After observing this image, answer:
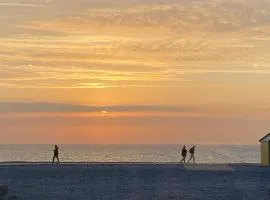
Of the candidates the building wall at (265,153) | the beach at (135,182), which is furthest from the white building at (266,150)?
the beach at (135,182)

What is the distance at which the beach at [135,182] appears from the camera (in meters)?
36.5

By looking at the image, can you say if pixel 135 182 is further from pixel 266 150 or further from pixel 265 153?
pixel 265 153

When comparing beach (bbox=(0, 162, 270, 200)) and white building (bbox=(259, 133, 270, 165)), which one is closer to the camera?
beach (bbox=(0, 162, 270, 200))

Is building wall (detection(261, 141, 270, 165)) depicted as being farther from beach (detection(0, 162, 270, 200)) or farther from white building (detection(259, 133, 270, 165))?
beach (detection(0, 162, 270, 200))

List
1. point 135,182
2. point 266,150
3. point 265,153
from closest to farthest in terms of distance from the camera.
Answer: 1. point 135,182
2. point 266,150
3. point 265,153

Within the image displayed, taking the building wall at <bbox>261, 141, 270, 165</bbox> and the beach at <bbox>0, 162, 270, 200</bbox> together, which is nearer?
the beach at <bbox>0, 162, 270, 200</bbox>

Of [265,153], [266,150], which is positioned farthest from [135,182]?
[265,153]

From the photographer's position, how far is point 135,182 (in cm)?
4172

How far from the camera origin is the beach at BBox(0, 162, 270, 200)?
1437 inches

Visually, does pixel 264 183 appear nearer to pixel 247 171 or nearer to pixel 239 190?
pixel 239 190

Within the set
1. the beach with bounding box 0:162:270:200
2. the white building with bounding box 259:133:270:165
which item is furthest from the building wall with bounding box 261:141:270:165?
the beach with bounding box 0:162:270:200

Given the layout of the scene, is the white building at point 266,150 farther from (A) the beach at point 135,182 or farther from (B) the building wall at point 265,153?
(A) the beach at point 135,182

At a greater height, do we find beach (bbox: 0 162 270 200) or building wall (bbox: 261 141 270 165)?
building wall (bbox: 261 141 270 165)

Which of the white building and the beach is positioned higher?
the white building
